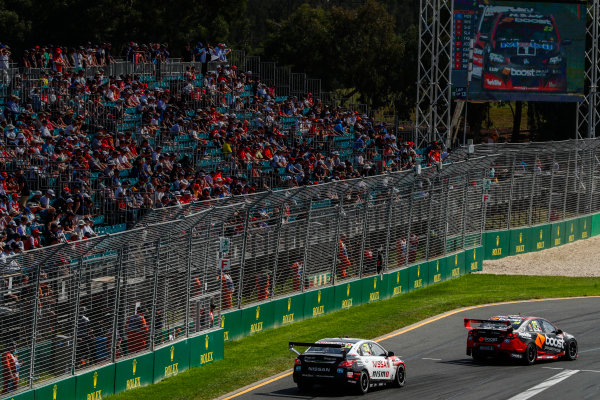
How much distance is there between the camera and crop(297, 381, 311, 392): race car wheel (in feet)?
75.7

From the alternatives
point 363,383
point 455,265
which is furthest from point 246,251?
point 455,265

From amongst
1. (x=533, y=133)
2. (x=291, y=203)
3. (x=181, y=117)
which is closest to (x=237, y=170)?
(x=181, y=117)

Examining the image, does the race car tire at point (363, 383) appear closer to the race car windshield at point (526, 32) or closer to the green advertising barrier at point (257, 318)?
the green advertising barrier at point (257, 318)

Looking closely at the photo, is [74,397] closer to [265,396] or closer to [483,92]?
[265,396]

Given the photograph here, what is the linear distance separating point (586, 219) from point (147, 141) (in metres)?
24.2

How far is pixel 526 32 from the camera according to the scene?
55.5 m

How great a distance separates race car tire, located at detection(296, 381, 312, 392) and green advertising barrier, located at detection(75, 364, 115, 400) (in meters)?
3.95

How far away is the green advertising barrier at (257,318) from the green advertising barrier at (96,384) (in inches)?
289

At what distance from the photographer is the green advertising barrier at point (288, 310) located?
31.0m

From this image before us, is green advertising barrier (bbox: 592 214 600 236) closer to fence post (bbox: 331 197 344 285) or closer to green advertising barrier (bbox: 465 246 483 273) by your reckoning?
green advertising barrier (bbox: 465 246 483 273)

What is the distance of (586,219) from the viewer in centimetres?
5212

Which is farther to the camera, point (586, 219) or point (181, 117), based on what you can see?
point (586, 219)

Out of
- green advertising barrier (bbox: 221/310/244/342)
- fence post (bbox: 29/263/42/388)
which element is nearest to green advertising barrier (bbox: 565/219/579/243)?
green advertising barrier (bbox: 221/310/244/342)

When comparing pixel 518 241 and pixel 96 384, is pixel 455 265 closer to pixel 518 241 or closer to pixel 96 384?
pixel 518 241
